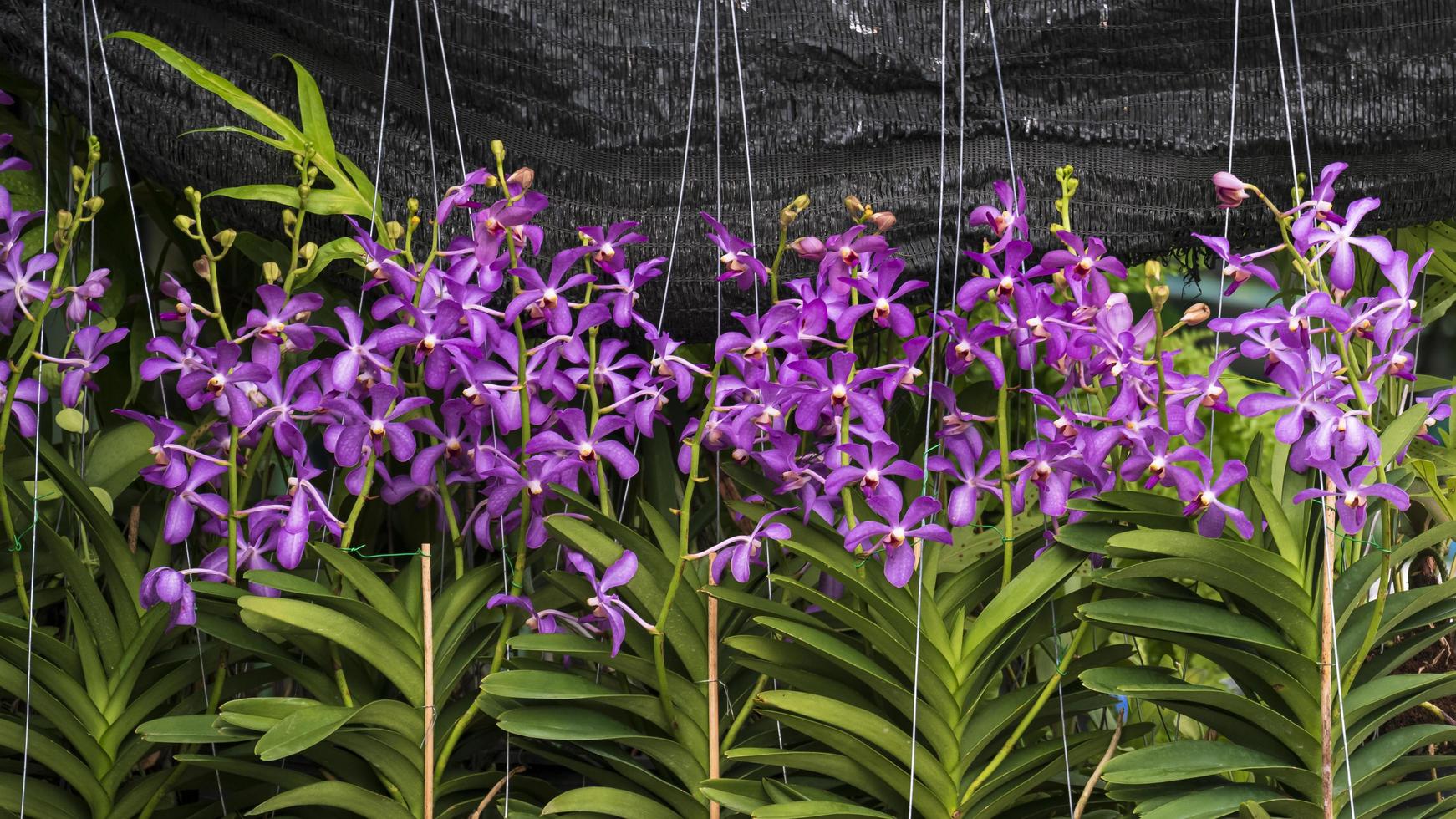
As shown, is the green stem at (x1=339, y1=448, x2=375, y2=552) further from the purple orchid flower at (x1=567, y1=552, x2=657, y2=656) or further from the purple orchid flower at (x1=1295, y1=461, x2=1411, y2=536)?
the purple orchid flower at (x1=1295, y1=461, x2=1411, y2=536)

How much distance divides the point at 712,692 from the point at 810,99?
0.48 metres

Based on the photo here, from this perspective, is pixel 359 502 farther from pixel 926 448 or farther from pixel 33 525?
pixel 926 448

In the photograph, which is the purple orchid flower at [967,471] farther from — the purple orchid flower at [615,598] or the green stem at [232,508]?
the green stem at [232,508]

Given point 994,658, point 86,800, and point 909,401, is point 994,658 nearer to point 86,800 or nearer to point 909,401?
point 909,401

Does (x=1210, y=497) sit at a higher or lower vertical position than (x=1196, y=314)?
A: lower

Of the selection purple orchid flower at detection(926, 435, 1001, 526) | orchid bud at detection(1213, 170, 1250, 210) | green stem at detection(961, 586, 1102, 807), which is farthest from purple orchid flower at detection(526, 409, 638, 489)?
orchid bud at detection(1213, 170, 1250, 210)

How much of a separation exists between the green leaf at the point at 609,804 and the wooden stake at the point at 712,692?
1.5 inches

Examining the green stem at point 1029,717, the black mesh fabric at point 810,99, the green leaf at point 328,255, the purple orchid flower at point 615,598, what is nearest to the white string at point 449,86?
the black mesh fabric at point 810,99

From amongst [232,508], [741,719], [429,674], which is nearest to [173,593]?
[232,508]

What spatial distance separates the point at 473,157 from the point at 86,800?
0.57 m

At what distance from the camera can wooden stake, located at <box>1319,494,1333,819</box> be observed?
2.37ft

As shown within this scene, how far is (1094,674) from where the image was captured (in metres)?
0.75

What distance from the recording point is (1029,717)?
79 centimetres

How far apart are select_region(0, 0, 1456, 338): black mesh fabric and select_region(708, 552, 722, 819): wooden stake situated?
251 mm
